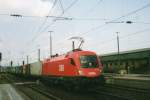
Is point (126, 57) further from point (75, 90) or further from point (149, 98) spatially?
point (149, 98)

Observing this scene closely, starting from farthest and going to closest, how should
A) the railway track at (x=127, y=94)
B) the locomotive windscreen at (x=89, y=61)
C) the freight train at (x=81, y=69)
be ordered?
the locomotive windscreen at (x=89, y=61)
the freight train at (x=81, y=69)
the railway track at (x=127, y=94)

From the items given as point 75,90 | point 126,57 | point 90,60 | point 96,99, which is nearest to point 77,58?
point 90,60

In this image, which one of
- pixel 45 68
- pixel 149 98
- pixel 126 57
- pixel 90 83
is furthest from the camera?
pixel 126 57

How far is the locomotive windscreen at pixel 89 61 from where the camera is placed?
2295cm

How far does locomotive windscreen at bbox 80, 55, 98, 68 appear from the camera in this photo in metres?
23.0

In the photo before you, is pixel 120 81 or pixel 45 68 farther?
pixel 45 68

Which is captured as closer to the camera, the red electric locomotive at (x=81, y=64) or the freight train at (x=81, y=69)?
the freight train at (x=81, y=69)

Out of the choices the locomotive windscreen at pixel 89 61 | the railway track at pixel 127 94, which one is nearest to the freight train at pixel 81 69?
the locomotive windscreen at pixel 89 61

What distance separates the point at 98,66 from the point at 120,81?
8.05 m

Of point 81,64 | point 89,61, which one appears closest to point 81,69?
point 81,64

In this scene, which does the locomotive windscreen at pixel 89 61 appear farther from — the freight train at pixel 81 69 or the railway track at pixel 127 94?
the railway track at pixel 127 94

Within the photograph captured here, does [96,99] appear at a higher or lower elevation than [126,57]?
lower

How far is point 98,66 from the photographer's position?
23391 millimetres

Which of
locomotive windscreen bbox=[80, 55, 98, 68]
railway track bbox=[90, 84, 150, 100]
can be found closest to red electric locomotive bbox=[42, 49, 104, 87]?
locomotive windscreen bbox=[80, 55, 98, 68]
